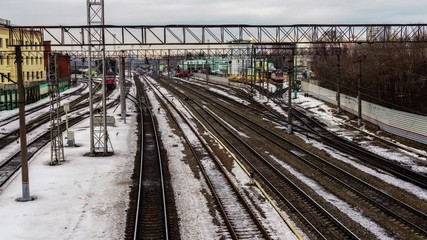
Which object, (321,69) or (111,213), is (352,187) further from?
(321,69)

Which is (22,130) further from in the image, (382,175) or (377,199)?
(382,175)

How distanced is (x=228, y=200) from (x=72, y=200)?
18.0ft

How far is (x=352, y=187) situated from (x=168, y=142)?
1448 cm

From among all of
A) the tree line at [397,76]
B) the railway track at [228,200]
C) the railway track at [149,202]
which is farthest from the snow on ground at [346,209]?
the tree line at [397,76]

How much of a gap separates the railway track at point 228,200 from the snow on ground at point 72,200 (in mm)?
3215

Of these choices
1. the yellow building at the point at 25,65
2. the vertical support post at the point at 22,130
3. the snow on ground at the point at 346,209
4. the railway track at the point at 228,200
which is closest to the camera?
the railway track at the point at 228,200

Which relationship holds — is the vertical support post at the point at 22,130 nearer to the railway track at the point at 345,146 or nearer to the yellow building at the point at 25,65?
the railway track at the point at 345,146

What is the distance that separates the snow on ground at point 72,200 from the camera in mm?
13984

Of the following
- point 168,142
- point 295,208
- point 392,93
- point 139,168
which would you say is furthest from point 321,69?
point 295,208

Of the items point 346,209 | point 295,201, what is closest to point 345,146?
point 295,201

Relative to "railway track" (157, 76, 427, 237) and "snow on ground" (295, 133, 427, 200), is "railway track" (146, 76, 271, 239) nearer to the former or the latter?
"railway track" (157, 76, 427, 237)

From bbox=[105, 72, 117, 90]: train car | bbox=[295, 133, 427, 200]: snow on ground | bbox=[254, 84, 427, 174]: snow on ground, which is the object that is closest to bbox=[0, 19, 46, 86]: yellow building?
bbox=[105, 72, 117, 90]: train car

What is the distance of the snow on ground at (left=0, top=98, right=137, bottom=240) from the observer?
14.0 m

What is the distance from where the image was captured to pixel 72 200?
1706 cm
